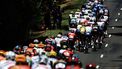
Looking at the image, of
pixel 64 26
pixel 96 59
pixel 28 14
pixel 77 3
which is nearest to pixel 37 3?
pixel 28 14

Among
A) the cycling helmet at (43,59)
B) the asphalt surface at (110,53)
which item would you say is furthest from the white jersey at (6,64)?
the asphalt surface at (110,53)

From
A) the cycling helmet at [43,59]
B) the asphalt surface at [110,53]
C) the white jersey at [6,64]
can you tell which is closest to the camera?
the white jersey at [6,64]

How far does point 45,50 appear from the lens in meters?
40.2

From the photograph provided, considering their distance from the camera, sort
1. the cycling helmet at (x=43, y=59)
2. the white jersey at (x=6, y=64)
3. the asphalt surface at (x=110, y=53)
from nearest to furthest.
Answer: the white jersey at (x=6, y=64) → the cycling helmet at (x=43, y=59) → the asphalt surface at (x=110, y=53)

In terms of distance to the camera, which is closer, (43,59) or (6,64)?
(6,64)

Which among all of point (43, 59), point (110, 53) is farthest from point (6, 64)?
point (110, 53)

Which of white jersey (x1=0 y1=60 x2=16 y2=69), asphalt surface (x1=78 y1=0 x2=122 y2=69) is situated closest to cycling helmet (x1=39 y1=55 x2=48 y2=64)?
white jersey (x1=0 y1=60 x2=16 y2=69)

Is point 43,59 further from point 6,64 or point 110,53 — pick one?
point 110,53

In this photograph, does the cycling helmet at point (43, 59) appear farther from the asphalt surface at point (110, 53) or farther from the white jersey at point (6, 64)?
the asphalt surface at point (110, 53)

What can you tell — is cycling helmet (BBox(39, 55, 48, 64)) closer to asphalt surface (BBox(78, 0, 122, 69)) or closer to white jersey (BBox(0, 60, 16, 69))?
white jersey (BBox(0, 60, 16, 69))

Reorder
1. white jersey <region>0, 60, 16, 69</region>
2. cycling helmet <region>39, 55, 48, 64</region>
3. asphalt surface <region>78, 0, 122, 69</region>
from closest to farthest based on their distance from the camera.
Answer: white jersey <region>0, 60, 16, 69</region>
cycling helmet <region>39, 55, 48, 64</region>
asphalt surface <region>78, 0, 122, 69</region>

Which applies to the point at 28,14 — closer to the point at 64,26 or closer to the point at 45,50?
the point at 64,26

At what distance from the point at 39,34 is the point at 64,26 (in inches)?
139

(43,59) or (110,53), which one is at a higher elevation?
(43,59)
